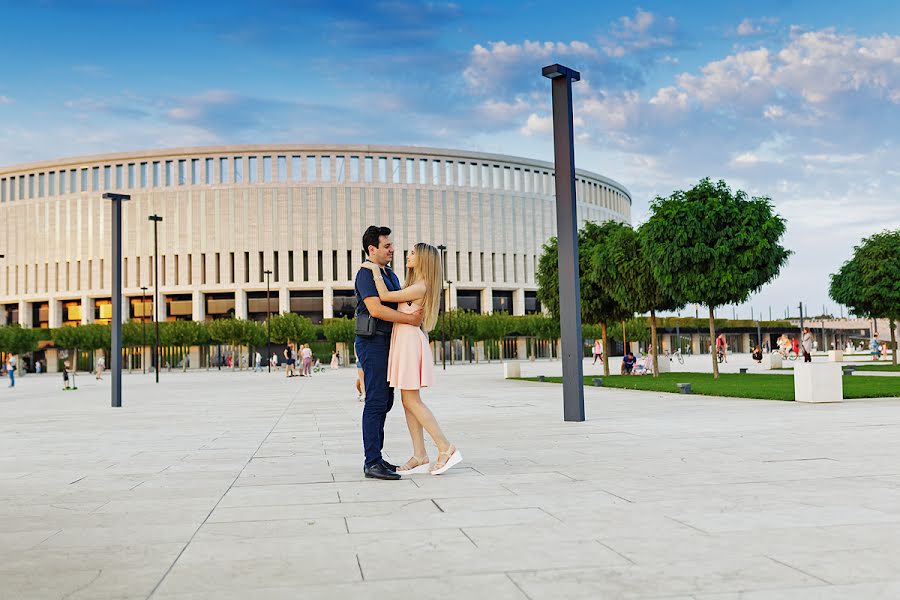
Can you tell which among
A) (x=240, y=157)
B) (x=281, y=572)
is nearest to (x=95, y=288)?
(x=240, y=157)

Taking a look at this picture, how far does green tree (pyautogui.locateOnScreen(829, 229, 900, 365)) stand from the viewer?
3331 cm

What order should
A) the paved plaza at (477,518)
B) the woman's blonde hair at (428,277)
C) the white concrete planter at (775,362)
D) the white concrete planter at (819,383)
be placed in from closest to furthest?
the paved plaza at (477,518), the woman's blonde hair at (428,277), the white concrete planter at (819,383), the white concrete planter at (775,362)

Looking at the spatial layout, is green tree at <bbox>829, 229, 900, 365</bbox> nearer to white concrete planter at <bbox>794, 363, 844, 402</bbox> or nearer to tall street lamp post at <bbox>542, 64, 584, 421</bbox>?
white concrete planter at <bbox>794, 363, 844, 402</bbox>

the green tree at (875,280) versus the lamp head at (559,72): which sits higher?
the lamp head at (559,72)

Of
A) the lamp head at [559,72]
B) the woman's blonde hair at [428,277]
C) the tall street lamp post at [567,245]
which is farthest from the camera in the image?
the lamp head at [559,72]

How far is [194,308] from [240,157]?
16.4 metres

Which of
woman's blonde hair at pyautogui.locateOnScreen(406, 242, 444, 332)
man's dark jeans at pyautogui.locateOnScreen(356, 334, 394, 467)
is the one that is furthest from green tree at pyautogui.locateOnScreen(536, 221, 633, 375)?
man's dark jeans at pyautogui.locateOnScreen(356, 334, 394, 467)

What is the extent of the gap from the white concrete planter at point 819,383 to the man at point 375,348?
10432mm

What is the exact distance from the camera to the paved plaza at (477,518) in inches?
140

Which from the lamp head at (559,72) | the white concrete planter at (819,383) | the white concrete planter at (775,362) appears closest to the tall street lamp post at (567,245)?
the lamp head at (559,72)

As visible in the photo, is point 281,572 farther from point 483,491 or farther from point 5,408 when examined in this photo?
point 5,408

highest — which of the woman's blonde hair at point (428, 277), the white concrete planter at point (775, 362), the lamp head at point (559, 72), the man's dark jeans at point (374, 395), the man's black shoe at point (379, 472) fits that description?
the lamp head at point (559, 72)

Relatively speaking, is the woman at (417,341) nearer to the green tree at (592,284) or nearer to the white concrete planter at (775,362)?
the green tree at (592,284)

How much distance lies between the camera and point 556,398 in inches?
734
